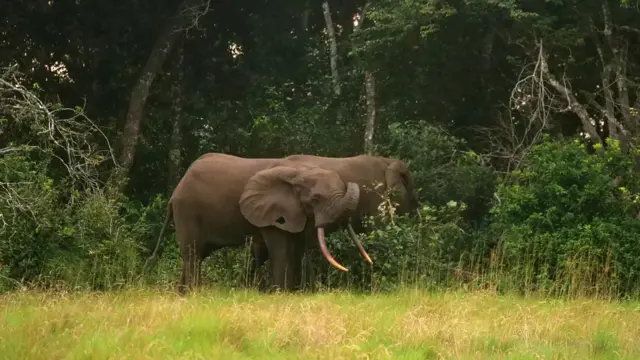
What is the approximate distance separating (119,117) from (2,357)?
47.0ft

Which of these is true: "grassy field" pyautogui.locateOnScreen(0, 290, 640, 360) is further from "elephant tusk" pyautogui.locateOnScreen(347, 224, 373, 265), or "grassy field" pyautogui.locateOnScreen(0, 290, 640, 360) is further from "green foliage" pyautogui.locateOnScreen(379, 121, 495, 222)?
"green foliage" pyautogui.locateOnScreen(379, 121, 495, 222)

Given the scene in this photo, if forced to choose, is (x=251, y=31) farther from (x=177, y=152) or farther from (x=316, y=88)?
(x=177, y=152)

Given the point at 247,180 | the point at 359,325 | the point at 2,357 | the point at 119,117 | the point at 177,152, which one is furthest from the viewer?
the point at 119,117

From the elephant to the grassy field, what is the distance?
90.8 inches

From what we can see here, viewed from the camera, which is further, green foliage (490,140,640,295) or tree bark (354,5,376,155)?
tree bark (354,5,376,155)

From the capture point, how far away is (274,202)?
1180 centimetres

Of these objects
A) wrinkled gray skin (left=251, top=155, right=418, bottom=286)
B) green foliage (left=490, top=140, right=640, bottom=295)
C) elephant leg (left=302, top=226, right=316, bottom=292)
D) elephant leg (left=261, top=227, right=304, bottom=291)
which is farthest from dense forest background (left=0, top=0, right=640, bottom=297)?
elephant leg (left=261, top=227, right=304, bottom=291)

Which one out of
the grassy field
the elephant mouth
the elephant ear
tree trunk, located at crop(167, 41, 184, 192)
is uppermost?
tree trunk, located at crop(167, 41, 184, 192)

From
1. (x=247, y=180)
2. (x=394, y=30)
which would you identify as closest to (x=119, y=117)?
(x=394, y=30)

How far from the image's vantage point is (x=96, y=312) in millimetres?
7941

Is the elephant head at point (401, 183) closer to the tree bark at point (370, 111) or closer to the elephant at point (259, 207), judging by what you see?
the elephant at point (259, 207)

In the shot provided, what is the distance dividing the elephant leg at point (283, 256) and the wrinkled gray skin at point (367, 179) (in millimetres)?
677

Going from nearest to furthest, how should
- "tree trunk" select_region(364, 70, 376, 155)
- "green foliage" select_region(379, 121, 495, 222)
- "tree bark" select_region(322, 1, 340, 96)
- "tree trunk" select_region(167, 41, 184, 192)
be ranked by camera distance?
"green foliage" select_region(379, 121, 495, 222) < "tree trunk" select_region(364, 70, 376, 155) < "tree trunk" select_region(167, 41, 184, 192) < "tree bark" select_region(322, 1, 340, 96)

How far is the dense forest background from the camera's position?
39.5ft
